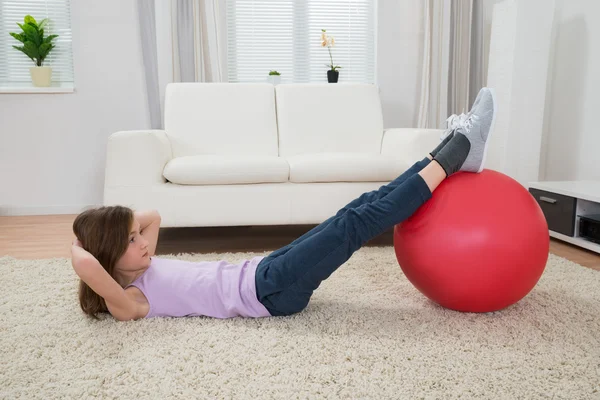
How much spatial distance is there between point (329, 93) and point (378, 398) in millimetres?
2449

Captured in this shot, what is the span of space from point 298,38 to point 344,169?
2041mm

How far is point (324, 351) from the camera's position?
1.37 metres

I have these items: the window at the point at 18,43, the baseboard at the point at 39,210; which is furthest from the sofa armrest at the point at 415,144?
the window at the point at 18,43

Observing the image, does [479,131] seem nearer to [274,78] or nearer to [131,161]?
[131,161]

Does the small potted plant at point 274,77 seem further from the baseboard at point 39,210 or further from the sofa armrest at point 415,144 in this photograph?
the baseboard at point 39,210

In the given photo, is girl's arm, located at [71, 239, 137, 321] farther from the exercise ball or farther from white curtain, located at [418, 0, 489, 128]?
white curtain, located at [418, 0, 489, 128]

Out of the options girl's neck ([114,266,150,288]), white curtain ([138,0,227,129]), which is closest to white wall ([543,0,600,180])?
white curtain ([138,0,227,129])

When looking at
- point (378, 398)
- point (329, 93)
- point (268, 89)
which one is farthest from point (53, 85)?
point (378, 398)

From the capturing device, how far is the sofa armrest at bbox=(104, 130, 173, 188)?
8.07 ft

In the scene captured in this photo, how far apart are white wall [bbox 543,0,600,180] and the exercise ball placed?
214 cm

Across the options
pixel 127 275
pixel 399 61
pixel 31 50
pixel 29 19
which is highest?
pixel 29 19

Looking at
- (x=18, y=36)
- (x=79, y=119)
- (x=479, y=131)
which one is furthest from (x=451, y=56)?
(x=18, y=36)

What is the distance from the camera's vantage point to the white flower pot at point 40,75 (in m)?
3.72

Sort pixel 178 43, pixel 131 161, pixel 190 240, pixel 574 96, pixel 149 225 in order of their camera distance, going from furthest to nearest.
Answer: pixel 178 43, pixel 574 96, pixel 190 240, pixel 131 161, pixel 149 225
